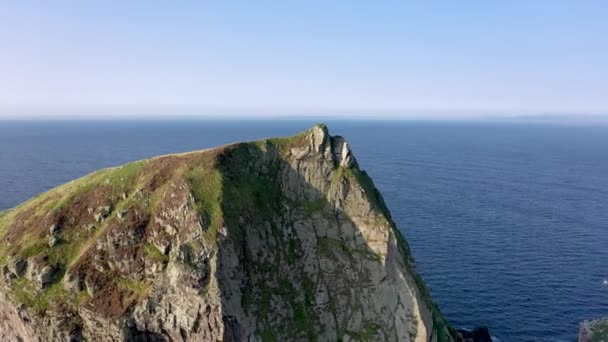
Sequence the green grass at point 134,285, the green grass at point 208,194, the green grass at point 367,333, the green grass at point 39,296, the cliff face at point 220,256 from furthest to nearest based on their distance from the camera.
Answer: the green grass at point 367,333 → the green grass at point 208,194 → the green grass at point 39,296 → the green grass at point 134,285 → the cliff face at point 220,256

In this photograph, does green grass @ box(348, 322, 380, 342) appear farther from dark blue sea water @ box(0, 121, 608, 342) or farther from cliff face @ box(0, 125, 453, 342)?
dark blue sea water @ box(0, 121, 608, 342)

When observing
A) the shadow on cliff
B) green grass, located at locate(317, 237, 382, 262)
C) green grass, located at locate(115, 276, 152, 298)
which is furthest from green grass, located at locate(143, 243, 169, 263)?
green grass, located at locate(317, 237, 382, 262)

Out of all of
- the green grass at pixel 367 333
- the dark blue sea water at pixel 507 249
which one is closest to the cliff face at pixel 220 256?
the green grass at pixel 367 333

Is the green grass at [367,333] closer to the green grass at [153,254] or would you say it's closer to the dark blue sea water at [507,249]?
the green grass at [153,254]

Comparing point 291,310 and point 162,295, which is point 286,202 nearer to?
point 291,310

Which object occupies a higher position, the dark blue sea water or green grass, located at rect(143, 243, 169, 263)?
green grass, located at rect(143, 243, 169, 263)

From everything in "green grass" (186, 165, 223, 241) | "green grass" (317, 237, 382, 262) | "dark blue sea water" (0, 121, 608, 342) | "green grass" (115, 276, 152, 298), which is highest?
"green grass" (186, 165, 223, 241)

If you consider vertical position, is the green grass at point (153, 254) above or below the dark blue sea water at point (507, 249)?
above
